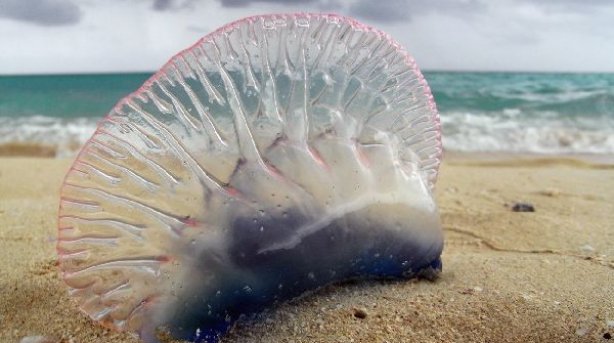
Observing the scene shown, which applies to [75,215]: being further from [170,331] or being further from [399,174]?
[399,174]

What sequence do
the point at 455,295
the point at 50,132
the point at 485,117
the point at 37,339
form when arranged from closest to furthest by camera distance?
the point at 37,339 → the point at 455,295 → the point at 50,132 → the point at 485,117

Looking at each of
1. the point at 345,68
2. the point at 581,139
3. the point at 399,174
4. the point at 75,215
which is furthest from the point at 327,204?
the point at 581,139

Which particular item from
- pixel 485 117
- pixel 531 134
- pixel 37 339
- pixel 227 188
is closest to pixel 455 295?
pixel 227 188

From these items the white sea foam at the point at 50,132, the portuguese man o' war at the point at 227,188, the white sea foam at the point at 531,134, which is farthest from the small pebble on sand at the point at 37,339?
the white sea foam at the point at 531,134

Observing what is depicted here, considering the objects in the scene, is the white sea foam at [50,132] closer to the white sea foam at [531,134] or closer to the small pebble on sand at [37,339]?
the white sea foam at [531,134]

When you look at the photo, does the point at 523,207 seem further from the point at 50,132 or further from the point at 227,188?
the point at 50,132

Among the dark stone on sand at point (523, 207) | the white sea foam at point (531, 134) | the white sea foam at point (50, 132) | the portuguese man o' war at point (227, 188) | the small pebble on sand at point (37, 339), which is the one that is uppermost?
the portuguese man o' war at point (227, 188)

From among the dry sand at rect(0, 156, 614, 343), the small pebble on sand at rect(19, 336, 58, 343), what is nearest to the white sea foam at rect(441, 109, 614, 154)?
the dry sand at rect(0, 156, 614, 343)

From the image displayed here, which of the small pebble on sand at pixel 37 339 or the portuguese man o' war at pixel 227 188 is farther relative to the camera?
the small pebble on sand at pixel 37 339
